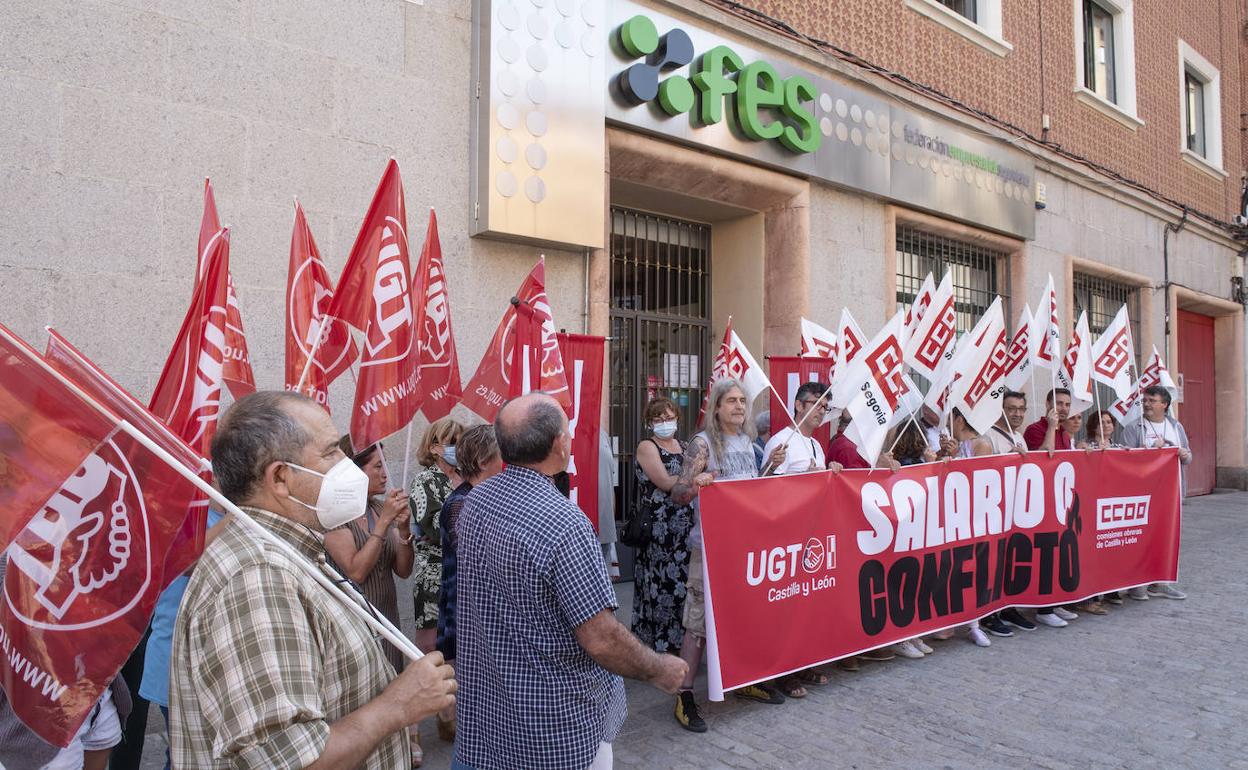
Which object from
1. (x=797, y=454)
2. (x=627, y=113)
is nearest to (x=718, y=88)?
(x=627, y=113)

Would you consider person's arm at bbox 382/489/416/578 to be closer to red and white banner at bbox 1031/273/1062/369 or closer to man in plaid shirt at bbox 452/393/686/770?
man in plaid shirt at bbox 452/393/686/770

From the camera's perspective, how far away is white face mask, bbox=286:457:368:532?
1792 millimetres

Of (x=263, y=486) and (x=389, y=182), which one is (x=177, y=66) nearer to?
(x=389, y=182)

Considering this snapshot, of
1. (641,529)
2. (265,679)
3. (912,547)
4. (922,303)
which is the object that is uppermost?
(922,303)

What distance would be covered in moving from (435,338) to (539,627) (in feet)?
8.19

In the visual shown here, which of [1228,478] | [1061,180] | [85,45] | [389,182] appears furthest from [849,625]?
[1228,478]

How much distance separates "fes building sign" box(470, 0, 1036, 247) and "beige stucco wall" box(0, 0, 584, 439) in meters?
0.29

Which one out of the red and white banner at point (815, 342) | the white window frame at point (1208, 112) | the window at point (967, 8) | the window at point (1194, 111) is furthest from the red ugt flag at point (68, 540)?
the window at point (1194, 111)

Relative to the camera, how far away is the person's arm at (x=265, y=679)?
152 centimetres

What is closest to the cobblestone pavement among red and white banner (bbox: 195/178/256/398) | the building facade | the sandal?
the sandal

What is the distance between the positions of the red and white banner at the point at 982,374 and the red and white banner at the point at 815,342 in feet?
4.79

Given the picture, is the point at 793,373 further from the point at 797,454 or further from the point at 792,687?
the point at 792,687

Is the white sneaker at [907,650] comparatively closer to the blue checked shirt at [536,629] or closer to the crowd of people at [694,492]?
the crowd of people at [694,492]

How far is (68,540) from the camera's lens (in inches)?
70.6
